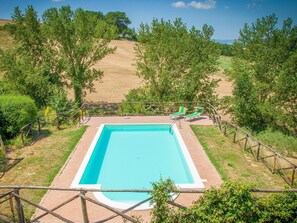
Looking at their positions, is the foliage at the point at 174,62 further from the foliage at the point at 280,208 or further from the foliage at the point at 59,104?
the foliage at the point at 280,208

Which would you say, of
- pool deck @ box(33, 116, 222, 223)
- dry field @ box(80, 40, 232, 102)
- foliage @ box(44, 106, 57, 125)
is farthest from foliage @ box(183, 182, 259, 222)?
dry field @ box(80, 40, 232, 102)

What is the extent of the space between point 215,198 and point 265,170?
576cm

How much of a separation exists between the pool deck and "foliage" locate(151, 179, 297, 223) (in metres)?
1.60

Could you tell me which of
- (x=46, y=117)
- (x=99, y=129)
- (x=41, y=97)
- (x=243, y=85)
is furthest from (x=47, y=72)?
(x=243, y=85)

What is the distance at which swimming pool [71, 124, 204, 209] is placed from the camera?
31.9 feet

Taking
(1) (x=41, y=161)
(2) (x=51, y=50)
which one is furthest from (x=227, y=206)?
(2) (x=51, y=50)

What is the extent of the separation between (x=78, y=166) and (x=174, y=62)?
13518 millimetres

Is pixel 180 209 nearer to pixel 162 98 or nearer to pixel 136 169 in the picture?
pixel 136 169

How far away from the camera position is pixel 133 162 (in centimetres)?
1289

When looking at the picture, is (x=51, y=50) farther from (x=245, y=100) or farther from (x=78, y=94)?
(x=245, y=100)

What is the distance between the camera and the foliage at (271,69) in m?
18.7

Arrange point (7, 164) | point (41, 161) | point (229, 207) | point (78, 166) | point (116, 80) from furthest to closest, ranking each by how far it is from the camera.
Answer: point (116, 80)
point (41, 161)
point (7, 164)
point (78, 166)
point (229, 207)

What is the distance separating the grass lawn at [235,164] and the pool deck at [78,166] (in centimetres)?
39

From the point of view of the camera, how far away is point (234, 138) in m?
13.8
